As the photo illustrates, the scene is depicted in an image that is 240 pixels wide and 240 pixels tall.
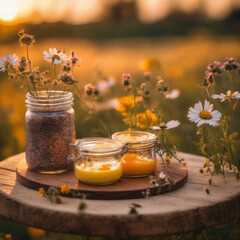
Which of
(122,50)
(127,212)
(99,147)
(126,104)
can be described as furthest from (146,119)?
(122,50)

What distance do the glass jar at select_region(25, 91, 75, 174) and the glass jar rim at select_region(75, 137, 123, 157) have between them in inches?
4.3

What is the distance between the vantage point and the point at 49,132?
1554mm

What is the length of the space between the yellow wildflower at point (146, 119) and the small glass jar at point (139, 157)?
35 cm

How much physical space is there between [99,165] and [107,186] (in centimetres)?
9

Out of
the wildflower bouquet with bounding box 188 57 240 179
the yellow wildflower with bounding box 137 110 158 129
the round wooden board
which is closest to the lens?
the round wooden board

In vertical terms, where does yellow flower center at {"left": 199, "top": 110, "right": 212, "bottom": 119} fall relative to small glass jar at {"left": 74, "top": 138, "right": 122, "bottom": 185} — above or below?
above

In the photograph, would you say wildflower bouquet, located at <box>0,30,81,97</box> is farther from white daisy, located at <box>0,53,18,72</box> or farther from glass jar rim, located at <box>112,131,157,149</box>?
glass jar rim, located at <box>112,131,157,149</box>

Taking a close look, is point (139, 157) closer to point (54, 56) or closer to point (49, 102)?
point (49, 102)

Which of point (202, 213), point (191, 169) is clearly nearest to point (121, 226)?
point (202, 213)

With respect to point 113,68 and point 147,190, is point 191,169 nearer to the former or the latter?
point 147,190

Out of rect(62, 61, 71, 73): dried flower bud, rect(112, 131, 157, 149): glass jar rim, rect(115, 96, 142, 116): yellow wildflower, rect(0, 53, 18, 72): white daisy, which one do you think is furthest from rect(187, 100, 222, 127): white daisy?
rect(0, 53, 18, 72): white daisy

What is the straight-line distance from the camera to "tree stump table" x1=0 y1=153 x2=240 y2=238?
47.7 inches

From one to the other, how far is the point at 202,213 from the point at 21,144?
2.48 meters

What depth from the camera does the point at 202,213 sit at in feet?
4.24
